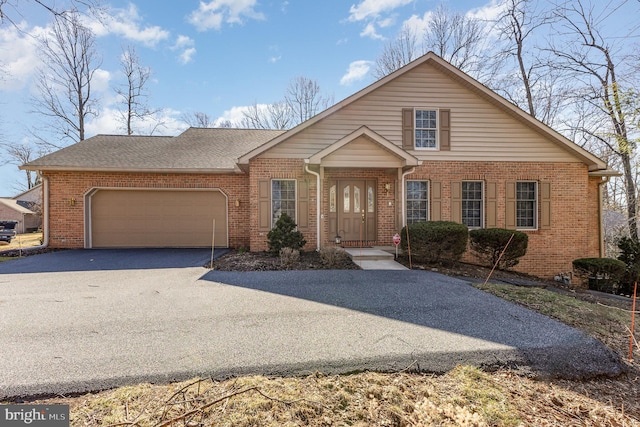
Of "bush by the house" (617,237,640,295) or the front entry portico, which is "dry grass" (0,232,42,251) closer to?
the front entry portico

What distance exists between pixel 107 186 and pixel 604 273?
16345 millimetres

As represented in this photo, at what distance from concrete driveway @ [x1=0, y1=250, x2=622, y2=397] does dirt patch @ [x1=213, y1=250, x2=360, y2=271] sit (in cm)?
99

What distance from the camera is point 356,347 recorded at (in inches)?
119

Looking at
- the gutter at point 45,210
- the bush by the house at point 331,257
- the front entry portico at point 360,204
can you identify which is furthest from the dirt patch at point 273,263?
the gutter at point 45,210

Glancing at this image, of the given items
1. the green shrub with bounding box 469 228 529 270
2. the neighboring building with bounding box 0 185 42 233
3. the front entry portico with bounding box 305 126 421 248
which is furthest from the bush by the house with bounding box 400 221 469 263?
the neighboring building with bounding box 0 185 42 233

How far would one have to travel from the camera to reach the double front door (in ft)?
29.7

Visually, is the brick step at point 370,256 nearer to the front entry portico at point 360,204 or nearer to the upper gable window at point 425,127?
the front entry portico at point 360,204

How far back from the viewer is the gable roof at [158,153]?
378 inches

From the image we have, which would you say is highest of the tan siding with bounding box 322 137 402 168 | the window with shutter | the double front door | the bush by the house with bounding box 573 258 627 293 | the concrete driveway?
the window with shutter

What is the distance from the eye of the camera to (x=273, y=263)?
23.6 ft

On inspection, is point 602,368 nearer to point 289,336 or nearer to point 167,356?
point 289,336

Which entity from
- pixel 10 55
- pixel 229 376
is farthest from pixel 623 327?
pixel 10 55

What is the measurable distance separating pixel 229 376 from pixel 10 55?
10180 mm

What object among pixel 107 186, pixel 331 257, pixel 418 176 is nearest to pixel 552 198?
pixel 418 176
